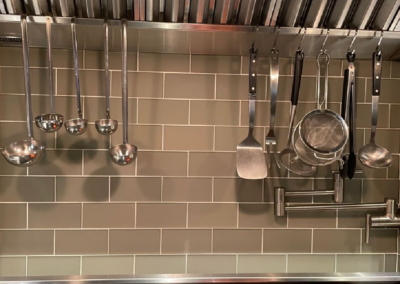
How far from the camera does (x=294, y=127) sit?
109 cm

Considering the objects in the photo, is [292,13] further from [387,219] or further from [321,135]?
[387,219]

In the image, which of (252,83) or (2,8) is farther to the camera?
A: (252,83)

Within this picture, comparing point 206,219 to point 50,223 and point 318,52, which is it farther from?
point 318,52

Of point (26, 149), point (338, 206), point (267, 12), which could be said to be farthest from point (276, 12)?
point (26, 149)

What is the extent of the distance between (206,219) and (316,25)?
23.9 inches

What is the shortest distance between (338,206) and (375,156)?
0.18 m

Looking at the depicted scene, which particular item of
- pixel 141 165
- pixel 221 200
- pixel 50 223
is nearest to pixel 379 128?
pixel 221 200

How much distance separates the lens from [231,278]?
96 centimetres

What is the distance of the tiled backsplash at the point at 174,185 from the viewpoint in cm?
106

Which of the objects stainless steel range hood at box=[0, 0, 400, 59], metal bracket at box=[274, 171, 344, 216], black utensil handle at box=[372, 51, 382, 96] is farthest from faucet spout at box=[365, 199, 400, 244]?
stainless steel range hood at box=[0, 0, 400, 59]

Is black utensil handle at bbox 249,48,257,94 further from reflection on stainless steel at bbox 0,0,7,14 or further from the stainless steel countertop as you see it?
reflection on stainless steel at bbox 0,0,7,14

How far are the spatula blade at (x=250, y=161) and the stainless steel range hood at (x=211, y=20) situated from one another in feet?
0.91

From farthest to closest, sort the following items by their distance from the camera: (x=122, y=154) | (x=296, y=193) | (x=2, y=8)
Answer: (x=296, y=193)
(x=122, y=154)
(x=2, y=8)

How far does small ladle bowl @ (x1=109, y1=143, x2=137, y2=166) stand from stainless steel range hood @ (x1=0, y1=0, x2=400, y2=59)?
0.28m
